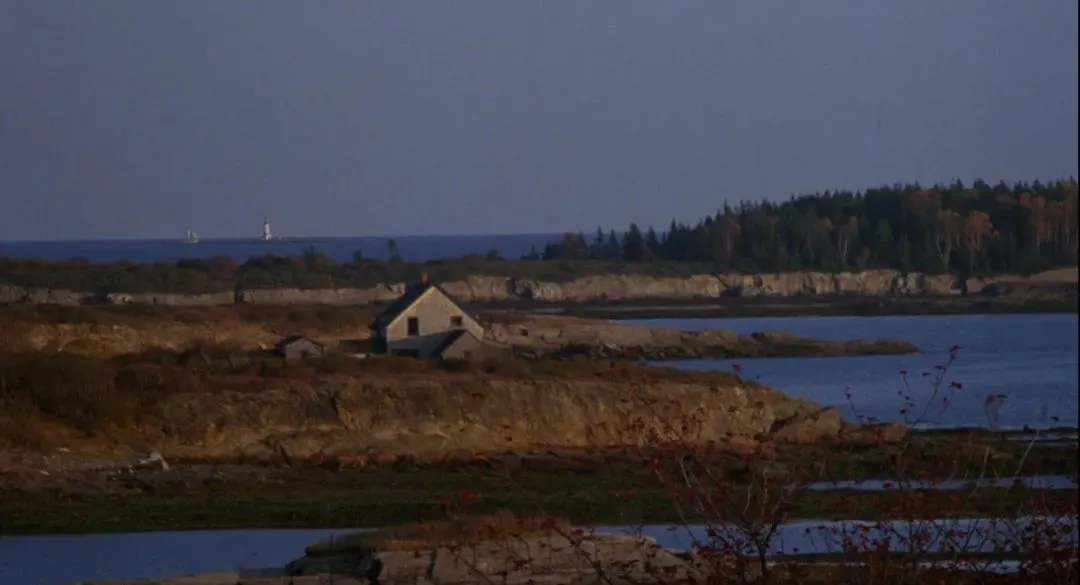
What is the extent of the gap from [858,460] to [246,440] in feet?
31.3

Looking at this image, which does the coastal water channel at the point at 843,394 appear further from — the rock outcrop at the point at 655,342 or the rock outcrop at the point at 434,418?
A: the rock outcrop at the point at 434,418

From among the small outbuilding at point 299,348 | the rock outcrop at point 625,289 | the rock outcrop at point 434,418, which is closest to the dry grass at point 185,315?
the small outbuilding at point 299,348

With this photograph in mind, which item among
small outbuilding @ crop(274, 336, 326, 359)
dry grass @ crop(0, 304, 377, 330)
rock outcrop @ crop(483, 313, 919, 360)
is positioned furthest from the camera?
rock outcrop @ crop(483, 313, 919, 360)

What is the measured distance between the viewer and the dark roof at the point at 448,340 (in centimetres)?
3831

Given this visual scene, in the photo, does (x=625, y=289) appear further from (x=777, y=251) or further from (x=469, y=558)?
(x=469, y=558)

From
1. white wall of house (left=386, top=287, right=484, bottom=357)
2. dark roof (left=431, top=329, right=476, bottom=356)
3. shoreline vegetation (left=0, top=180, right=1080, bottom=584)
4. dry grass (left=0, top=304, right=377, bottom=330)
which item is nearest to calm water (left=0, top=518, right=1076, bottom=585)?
shoreline vegetation (left=0, top=180, right=1080, bottom=584)

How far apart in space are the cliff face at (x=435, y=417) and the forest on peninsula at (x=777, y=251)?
13.8 ft

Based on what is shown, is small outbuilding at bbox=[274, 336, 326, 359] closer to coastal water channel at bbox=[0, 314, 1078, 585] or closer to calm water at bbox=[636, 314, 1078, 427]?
calm water at bbox=[636, 314, 1078, 427]

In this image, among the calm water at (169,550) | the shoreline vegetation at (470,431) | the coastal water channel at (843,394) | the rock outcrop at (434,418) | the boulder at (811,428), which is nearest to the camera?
the shoreline vegetation at (470,431)

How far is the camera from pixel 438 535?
14.7 metres

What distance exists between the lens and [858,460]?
27.1 m

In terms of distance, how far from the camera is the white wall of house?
1574 inches

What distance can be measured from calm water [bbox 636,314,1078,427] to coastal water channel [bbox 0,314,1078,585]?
0.05m

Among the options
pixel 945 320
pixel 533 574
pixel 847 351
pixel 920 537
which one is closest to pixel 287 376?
pixel 533 574
